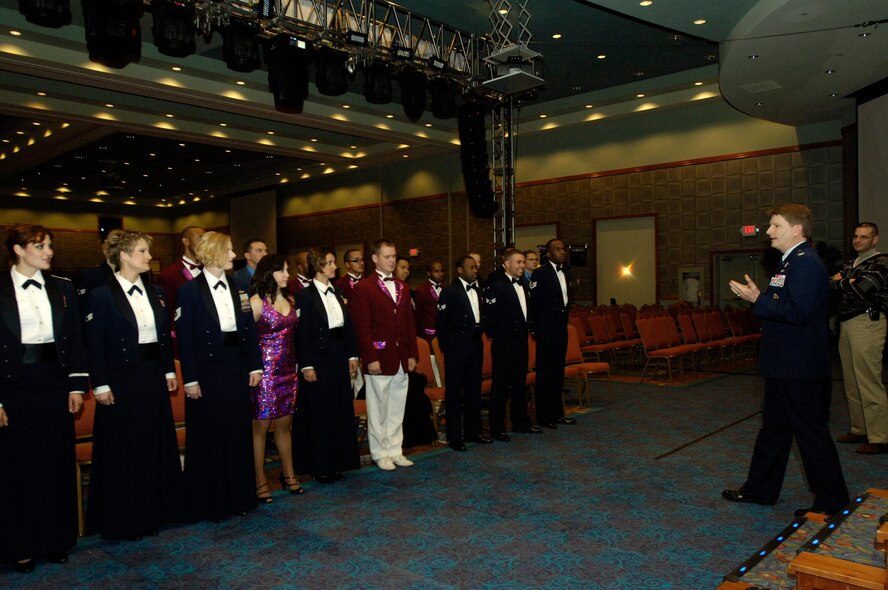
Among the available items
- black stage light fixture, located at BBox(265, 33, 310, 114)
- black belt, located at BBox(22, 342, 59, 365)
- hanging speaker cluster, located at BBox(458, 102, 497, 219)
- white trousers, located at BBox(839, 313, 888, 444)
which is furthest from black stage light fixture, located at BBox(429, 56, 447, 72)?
black belt, located at BBox(22, 342, 59, 365)

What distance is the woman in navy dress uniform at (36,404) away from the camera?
3.10 m

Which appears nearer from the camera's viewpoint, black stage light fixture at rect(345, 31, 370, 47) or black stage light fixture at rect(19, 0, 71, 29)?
black stage light fixture at rect(19, 0, 71, 29)

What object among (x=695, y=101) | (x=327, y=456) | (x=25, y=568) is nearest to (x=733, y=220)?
(x=695, y=101)

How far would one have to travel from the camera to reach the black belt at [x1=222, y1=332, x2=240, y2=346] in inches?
149

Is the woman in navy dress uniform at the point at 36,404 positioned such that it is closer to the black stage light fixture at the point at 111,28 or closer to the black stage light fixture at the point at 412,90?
the black stage light fixture at the point at 111,28

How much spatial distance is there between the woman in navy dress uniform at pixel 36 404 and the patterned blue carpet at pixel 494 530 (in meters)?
0.19

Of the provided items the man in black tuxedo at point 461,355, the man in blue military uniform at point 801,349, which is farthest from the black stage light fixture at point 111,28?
the man in blue military uniform at point 801,349

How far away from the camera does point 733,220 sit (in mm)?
13516

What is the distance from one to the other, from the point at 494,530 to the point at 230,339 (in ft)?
5.98

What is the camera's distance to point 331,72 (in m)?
7.93

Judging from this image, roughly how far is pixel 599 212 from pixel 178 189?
1646cm

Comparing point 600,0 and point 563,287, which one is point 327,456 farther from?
point 600,0

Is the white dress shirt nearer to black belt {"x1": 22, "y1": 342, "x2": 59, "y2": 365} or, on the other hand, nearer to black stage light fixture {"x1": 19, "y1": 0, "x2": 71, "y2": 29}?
black belt {"x1": 22, "y1": 342, "x2": 59, "y2": 365}

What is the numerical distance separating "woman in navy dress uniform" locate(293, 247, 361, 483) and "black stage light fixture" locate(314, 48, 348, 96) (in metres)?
4.06
